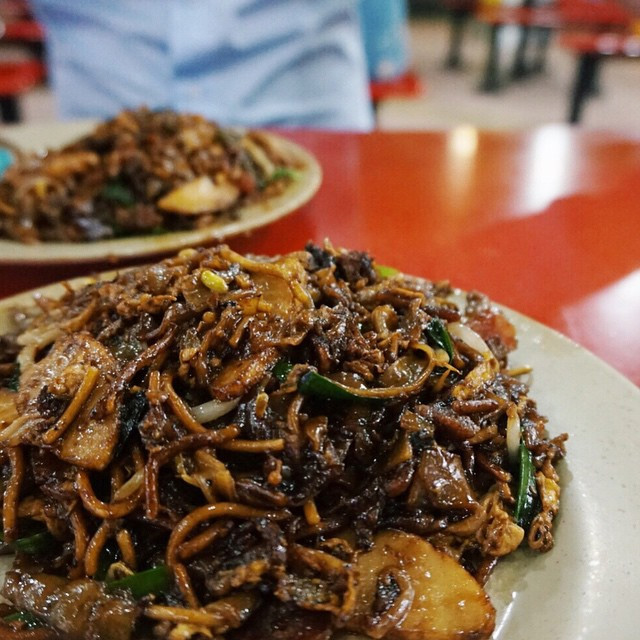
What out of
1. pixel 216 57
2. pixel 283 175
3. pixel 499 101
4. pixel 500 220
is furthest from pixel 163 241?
pixel 499 101

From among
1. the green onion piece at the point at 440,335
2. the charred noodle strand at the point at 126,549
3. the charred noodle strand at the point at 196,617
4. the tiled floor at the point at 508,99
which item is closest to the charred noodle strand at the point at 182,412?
the charred noodle strand at the point at 126,549

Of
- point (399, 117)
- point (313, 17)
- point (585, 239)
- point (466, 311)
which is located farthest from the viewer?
point (399, 117)

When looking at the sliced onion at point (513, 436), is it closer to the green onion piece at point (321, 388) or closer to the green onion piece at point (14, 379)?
the green onion piece at point (321, 388)

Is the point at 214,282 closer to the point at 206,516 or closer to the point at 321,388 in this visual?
the point at 321,388

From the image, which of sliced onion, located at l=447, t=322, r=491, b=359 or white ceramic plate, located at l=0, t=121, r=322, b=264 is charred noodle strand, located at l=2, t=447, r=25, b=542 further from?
white ceramic plate, located at l=0, t=121, r=322, b=264

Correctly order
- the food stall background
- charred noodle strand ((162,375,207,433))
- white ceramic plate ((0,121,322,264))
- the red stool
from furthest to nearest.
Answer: the food stall background
the red stool
white ceramic plate ((0,121,322,264))
charred noodle strand ((162,375,207,433))

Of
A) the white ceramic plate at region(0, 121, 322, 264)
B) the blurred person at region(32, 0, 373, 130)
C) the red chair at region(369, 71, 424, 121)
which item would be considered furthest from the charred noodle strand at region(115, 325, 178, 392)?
the red chair at region(369, 71, 424, 121)

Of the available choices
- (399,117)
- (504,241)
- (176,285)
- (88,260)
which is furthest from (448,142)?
(399,117)

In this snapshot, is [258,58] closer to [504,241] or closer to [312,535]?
[504,241]

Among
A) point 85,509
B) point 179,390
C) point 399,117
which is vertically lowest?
point 399,117
